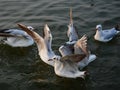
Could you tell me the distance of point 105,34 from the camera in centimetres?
1347

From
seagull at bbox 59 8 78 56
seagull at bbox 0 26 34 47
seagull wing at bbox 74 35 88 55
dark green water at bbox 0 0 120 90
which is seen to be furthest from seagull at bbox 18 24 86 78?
seagull at bbox 0 26 34 47

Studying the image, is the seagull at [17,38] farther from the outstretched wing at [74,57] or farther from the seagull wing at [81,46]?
the outstretched wing at [74,57]

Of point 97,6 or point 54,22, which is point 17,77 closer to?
point 54,22

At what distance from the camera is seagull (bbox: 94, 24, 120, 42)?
13178 millimetres

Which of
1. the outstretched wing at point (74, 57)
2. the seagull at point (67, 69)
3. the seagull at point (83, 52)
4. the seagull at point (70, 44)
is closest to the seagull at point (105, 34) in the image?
the seagull at point (70, 44)

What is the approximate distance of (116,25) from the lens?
13867 millimetres

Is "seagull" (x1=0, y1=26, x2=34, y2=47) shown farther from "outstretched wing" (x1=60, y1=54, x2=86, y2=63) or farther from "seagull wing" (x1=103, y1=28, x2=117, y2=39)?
"outstretched wing" (x1=60, y1=54, x2=86, y2=63)

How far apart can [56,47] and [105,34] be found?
2.02m

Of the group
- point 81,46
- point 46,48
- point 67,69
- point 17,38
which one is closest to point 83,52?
point 81,46

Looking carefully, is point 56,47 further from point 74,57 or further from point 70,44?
point 74,57

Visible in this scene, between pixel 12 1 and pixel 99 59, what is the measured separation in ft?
21.1

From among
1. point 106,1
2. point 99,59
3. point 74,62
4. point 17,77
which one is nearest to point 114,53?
point 99,59

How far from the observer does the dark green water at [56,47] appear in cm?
1087

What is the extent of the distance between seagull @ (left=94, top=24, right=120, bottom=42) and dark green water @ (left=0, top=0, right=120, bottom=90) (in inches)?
8.0
